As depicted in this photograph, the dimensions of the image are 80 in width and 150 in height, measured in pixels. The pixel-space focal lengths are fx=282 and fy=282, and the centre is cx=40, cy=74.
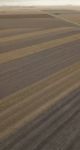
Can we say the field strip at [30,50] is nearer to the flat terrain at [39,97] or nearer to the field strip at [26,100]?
the flat terrain at [39,97]

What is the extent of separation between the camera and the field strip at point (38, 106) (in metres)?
3.17

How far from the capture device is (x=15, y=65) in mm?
5734

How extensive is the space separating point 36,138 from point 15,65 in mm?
2987

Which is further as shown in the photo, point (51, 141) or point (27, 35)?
point (27, 35)

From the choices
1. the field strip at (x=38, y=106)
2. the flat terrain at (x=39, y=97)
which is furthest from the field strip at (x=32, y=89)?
the field strip at (x=38, y=106)

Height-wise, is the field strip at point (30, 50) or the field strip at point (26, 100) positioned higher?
the field strip at point (30, 50)

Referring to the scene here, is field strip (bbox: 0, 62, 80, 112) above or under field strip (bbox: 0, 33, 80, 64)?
under

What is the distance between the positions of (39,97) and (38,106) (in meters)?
0.32

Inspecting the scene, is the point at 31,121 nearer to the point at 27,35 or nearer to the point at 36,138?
the point at 36,138

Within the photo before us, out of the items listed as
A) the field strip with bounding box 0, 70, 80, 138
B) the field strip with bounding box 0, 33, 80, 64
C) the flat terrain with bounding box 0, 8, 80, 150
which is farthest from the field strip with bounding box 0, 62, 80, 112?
the field strip with bounding box 0, 33, 80, 64

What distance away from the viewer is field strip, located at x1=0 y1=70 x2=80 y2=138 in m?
3.17

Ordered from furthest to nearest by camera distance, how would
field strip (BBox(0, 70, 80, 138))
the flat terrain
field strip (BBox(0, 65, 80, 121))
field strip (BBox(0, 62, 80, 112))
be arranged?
field strip (BBox(0, 62, 80, 112)) < field strip (BBox(0, 65, 80, 121)) < field strip (BBox(0, 70, 80, 138)) < the flat terrain

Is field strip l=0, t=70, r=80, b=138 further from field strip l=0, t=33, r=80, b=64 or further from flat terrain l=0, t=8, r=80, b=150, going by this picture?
field strip l=0, t=33, r=80, b=64

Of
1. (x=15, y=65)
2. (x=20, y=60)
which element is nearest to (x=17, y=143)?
(x=15, y=65)
